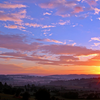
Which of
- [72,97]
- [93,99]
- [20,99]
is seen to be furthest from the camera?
[72,97]

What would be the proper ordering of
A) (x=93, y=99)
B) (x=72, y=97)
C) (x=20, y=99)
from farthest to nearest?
(x=72, y=97) → (x=93, y=99) → (x=20, y=99)

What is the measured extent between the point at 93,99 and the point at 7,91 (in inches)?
1456

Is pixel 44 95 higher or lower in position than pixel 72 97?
higher

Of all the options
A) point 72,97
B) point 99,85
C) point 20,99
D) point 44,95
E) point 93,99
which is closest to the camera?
point 44,95

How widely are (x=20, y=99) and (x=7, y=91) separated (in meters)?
21.5

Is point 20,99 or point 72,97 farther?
point 72,97

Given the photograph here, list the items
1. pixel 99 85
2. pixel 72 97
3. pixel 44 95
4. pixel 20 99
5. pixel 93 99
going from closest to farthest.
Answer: pixel 44 95 < pixel 20 99 < pixel 93 99 < pixel 72 97 < pixel 99 85

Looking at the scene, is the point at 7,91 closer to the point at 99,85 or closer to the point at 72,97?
the point at 72,97

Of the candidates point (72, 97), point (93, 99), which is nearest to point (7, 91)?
point (72, 97)

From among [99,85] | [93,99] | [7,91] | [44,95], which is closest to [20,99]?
[44,95]

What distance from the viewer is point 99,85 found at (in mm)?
178750

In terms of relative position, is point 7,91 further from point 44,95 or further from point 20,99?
point 44,95

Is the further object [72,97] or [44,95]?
[72,97]

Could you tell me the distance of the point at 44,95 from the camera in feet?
146
